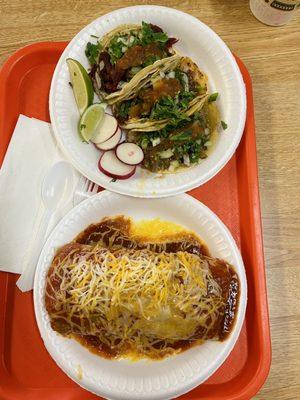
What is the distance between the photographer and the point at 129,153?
7.25 ft

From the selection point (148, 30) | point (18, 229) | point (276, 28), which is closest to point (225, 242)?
point (18, 229)

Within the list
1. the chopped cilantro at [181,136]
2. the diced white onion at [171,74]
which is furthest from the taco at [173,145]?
the diced white onion at [171,74]

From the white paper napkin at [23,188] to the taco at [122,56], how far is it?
0.37 meters

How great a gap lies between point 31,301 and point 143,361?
595mm

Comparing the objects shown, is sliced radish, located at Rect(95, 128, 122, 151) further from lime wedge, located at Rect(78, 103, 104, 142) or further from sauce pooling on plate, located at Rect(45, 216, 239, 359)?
sauce pooling on plate, located at Rect(45, 216, 239, 359)

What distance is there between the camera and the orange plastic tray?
2.05m

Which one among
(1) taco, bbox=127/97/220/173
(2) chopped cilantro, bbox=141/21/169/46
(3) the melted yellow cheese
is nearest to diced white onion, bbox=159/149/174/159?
(1) taco, bbox=127/97/220/173

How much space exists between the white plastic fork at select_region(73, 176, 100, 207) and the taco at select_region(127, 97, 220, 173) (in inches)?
10.8

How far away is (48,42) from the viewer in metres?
2.37

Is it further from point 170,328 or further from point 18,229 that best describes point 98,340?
point 18,229

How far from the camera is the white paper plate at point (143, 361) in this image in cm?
197

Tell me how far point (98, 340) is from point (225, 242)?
744mm

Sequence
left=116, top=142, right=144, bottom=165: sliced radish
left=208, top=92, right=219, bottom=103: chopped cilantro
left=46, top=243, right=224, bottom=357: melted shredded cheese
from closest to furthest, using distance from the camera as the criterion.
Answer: left=46, top=243, right=224, bottom=357: melted shredded cheese < left=116, top=142, right=144, bottom=165: sliced radish < left=208, top=92, right=219, bottom=103: chopped cilantro

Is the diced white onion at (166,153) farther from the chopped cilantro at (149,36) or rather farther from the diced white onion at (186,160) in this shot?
the chopped cilantro at (149,36)
